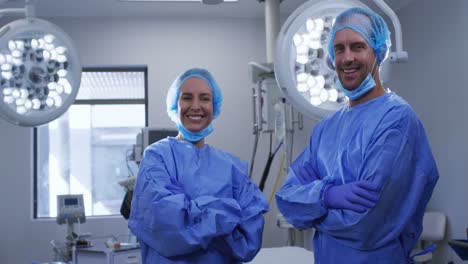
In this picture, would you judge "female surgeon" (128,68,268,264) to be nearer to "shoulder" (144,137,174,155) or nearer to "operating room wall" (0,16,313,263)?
"shoulder" (144,137,174,155)

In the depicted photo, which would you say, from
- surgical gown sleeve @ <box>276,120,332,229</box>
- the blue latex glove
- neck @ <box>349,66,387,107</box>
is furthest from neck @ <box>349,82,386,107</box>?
the blue latex glove

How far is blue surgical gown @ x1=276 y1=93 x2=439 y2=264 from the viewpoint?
4.38ft

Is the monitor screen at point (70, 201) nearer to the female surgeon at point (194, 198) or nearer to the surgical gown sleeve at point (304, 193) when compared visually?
the female surgeon at point (194, 198)

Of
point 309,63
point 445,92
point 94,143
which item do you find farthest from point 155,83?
point 309,63

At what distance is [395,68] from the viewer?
516cm

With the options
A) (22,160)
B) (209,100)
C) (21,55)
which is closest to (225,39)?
(22,160)

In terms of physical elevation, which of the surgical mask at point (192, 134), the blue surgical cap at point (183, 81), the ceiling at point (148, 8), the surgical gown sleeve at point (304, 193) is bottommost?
the surgical gown sleeve at point (304, 193)

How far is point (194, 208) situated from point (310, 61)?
0.90 metres

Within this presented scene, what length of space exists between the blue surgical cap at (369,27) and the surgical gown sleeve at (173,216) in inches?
25.0

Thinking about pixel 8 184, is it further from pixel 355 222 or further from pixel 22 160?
pixel 355 222

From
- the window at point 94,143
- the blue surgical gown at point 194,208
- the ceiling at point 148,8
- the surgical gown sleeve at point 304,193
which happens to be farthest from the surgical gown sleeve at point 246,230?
the window at point 94,143

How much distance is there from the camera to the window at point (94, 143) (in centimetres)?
522

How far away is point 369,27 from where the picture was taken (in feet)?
4.97

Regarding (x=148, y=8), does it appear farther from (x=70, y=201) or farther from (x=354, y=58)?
(x=354, y=58)
